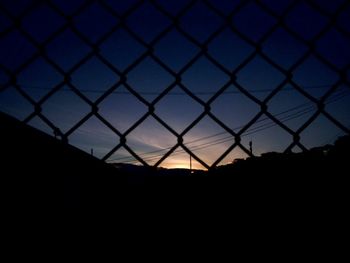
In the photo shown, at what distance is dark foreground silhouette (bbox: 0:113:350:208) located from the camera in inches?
33.9

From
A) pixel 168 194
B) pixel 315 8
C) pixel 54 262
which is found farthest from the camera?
pixel 315 8

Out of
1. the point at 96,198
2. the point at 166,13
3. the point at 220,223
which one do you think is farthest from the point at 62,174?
the point at 166,13

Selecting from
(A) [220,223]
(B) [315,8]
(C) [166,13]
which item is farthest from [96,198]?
(B) [315,8]

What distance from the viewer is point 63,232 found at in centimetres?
89

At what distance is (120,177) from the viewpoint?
103cm

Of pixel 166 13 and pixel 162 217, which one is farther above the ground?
pixel 166 13

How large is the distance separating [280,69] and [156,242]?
102cm

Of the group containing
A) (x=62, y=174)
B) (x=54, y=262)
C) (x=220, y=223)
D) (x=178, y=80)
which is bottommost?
(x=54, y=262)

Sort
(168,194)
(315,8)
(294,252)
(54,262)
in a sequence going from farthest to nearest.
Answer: (315,8) < (168,194) < (294,252) < (54,262)

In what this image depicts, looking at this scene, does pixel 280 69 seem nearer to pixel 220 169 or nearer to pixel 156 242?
pixel 220 169

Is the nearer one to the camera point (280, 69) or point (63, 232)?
point (63, 232)

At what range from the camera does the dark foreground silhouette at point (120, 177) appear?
86 cm

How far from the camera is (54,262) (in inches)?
33.1

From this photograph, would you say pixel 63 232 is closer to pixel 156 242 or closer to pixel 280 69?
pixel 156 242
